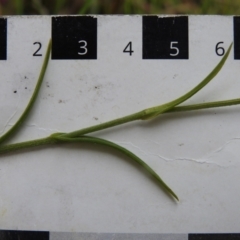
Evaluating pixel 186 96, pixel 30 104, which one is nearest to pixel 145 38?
pixel 186 96

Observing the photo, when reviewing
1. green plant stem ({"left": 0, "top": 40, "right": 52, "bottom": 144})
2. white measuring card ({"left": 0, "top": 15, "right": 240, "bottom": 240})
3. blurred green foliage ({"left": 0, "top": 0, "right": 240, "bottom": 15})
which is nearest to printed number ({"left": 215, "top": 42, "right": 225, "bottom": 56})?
white measuring card ({"left": 0, "top": 15, "right": 240, "bottom": 240})

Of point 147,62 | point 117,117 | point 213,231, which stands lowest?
point 213,231

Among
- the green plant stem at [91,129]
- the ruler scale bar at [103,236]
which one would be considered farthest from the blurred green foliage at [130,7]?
the ruler scale bar at [103,236]

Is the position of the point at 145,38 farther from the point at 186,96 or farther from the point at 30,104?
the point at 30,104

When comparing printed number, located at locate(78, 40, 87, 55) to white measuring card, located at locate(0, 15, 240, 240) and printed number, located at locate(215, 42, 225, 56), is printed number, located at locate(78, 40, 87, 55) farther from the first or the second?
printed number, located at locate(215, 42, 225, 56)

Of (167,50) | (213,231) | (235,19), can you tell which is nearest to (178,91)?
(167,50)

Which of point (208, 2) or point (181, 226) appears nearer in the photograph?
point (181, 226)

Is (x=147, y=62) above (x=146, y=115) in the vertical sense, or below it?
above

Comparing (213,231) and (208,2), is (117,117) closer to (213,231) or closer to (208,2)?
(213,231)
